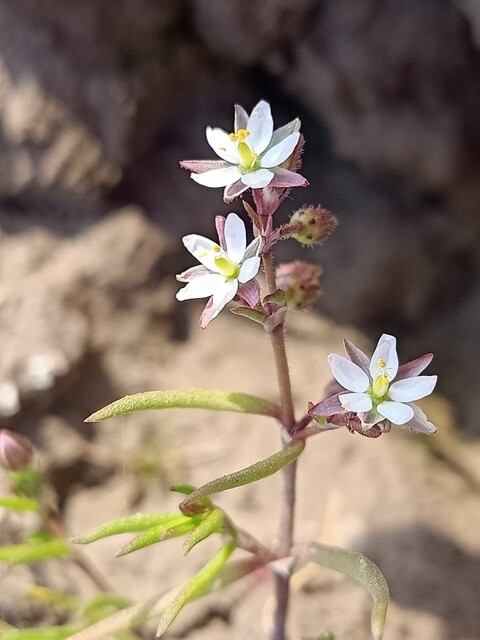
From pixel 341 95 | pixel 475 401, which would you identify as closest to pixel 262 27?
pixel 341 95

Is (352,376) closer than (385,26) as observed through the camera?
Yes

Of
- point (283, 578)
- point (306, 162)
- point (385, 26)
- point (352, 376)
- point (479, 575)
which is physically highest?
point (385, 26)

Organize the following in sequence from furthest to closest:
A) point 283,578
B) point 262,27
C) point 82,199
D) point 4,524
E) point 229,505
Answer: point 82,199
point 262,27
point 229,505
point 4,524
point 283,578

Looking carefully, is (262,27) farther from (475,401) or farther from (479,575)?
(479,575)

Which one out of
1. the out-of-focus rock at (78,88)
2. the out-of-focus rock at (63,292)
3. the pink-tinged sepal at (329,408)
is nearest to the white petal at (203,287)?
the pink-tinged sepal at (329,408)

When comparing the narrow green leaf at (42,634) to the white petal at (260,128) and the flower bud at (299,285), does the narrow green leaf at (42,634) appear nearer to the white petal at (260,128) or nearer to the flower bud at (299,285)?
the flower bud at (299,285)

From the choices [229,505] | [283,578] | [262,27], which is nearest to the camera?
[283,578]

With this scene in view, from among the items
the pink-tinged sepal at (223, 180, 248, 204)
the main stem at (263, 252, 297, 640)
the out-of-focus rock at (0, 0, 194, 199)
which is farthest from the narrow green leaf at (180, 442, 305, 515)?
the out-of-focus rock at (0, 0, 194, 199)

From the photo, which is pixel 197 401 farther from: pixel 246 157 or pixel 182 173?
pixel 182 173

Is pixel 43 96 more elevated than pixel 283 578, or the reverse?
pixel 43 96
